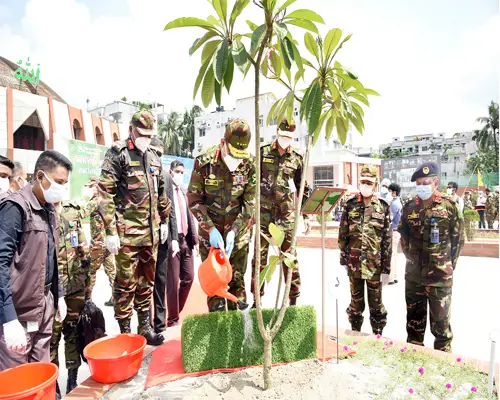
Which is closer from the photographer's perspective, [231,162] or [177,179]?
[231,162]

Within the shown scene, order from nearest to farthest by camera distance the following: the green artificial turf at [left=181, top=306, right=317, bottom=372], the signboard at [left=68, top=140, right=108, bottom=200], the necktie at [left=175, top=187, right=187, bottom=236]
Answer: the green artificial turf at [left=181, top=306, right=317, bottom=372]
the necktie at [left=175, top=187, right=187, bottom=236]
the signboard at [left=68, top=140, right=108, bottom=200]

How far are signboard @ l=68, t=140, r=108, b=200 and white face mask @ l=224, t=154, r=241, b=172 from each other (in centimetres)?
1368

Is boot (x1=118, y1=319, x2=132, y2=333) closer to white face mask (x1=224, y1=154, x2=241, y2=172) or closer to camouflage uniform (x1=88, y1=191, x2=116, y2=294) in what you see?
camouflage uniform (x1=88, y1=191, x2=116, y2=294)

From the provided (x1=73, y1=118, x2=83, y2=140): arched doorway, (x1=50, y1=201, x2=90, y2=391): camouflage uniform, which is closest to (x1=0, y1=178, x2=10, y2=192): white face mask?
(x1=50, y1=201, x2=90, y2=391): camouflage uniform

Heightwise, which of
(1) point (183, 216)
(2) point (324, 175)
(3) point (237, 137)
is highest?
(2) point (324, 175)

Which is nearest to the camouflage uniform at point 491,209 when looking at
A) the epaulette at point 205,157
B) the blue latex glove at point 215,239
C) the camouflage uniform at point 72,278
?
the epaulette at point 205,157

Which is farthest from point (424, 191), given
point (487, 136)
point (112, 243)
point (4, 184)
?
point (487, 136)

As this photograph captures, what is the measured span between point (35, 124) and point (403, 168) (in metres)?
26.0

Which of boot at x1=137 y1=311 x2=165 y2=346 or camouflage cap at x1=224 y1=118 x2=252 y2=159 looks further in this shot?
boot at x1=137 y1=311 x2=165 y2=346

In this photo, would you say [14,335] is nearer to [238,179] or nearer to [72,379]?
[72,379]

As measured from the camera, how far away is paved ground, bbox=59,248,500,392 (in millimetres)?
3541

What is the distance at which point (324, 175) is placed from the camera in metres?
33.1

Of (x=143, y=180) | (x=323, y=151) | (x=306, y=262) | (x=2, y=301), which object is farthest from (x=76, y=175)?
(x=323, y=151)

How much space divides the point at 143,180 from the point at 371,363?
8.27ft
